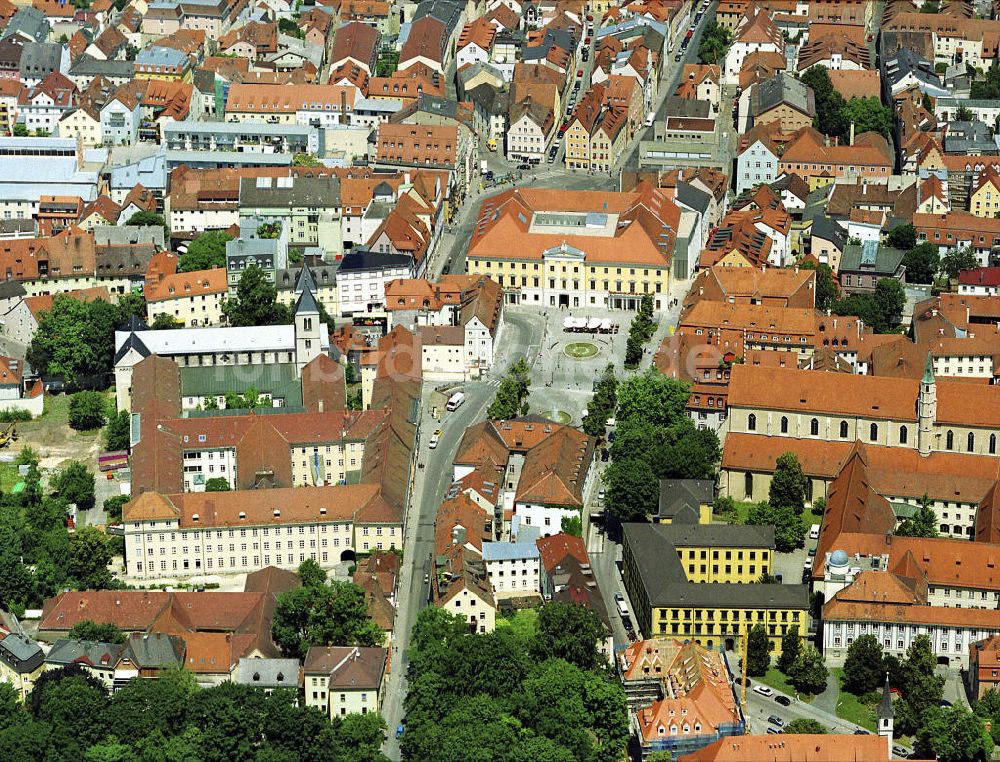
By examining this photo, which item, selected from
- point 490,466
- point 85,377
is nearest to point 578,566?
point 490,466

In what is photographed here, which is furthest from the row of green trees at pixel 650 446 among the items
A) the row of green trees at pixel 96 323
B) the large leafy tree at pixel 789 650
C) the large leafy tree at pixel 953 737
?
the large leafy tree at pixel 953 737

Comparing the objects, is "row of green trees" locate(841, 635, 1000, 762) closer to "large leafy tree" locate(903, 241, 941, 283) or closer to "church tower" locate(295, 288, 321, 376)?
"church tower" locate(295, 288, 321, 376)

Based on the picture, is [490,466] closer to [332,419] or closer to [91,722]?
[332,419]

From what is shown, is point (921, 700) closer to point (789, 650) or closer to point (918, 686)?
point (918, 686)

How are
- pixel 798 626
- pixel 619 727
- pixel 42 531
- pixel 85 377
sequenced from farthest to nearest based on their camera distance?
pixel 85 377 < pixel 42 531 < pixel 798 626 < pixel 619 727

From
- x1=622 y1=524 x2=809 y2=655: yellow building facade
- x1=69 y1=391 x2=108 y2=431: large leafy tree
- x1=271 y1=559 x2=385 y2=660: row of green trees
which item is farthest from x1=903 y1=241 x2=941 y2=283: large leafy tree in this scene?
x1=271 y1=559 x2=385 y2=660: row of green trees

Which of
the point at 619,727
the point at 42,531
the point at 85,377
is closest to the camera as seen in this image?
the point at 619,727

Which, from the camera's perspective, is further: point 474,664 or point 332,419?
point 332,419
